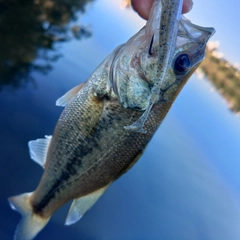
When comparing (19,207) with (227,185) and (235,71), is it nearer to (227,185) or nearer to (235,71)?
(227,185)

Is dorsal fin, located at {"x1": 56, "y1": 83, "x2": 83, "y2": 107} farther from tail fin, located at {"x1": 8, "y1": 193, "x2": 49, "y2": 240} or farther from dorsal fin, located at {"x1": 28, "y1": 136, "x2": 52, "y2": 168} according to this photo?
tail fin, located at {"x1": 8, "y1": 193, "x2": 49, "y2": 240}

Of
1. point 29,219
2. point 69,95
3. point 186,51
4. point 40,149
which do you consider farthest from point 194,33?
point 29,219

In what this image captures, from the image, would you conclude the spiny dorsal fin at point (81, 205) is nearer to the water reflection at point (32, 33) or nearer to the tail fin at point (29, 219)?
the tail fin at point (29, 219)

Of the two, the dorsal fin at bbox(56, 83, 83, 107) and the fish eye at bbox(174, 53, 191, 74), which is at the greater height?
the fish eye at bbox(174, 53, 191, 74)

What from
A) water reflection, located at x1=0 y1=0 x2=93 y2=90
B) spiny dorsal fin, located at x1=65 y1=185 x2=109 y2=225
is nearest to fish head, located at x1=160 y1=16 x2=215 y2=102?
spiny dorsal fin, located at x1=65 y1=185 x2=109 y2=225

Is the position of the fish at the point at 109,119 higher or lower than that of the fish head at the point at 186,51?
lower

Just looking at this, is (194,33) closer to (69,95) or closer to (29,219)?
(69,95)

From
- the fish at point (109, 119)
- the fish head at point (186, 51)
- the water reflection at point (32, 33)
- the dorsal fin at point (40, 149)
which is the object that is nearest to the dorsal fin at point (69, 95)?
the fish at point (109, 119)
